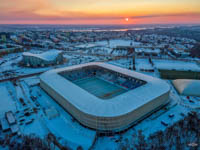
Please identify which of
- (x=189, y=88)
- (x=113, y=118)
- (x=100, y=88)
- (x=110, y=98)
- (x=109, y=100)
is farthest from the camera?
(x=100, y=88)

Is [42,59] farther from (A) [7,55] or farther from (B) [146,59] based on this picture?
(B) [146,59]

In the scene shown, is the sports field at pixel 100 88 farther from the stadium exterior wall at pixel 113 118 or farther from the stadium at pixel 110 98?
the stadium exterior wall at pixel 113 118

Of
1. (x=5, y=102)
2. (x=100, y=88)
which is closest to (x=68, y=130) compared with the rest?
(x=100, y=88)

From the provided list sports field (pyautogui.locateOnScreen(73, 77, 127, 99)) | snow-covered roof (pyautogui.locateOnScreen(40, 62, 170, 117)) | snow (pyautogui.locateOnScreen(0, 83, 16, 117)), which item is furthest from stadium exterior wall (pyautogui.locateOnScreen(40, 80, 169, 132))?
snow (pyautogui.locateOnScreen(0, 83, 16, 117))

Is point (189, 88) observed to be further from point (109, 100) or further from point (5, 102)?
point (5, 102)

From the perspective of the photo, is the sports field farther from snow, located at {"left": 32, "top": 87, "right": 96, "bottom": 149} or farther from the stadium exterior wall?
snow, located at {"left": 32, "top": 87, "right": 96, "bottom": 149}

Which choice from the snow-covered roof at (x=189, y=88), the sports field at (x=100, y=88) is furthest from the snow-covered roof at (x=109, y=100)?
the snow-covered roof at (x=189, y=88)

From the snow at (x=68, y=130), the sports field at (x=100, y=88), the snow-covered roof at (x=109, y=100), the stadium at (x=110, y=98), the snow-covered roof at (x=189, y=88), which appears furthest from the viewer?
the snow-covered roof at (x=189, y=88)

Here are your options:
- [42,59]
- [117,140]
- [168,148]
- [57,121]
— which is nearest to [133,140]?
[117,140]
